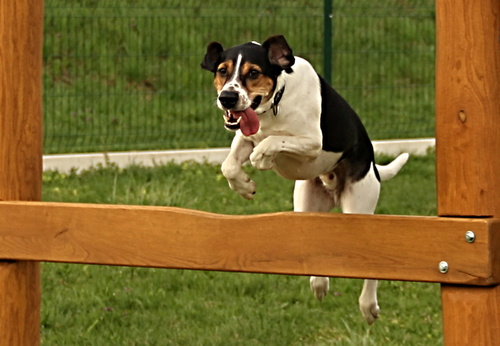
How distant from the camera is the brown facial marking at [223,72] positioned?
365 centimetres

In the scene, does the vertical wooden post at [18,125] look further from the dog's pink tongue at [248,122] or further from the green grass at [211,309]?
the green grass at [211,309]

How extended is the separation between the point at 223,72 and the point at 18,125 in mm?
1005

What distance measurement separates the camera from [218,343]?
6262 millimetres

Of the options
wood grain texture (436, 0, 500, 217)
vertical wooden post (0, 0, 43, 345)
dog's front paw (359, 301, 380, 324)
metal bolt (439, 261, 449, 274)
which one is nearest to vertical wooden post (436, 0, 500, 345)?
wood grain texture (436, 0, 500, 217)

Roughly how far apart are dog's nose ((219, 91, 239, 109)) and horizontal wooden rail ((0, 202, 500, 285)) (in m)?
0.54

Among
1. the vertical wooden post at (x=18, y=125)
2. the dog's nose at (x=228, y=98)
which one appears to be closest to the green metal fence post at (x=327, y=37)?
the vertical wooden post at (x=18, y=125)

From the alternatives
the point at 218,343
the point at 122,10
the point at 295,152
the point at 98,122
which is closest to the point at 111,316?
the point at 218,343

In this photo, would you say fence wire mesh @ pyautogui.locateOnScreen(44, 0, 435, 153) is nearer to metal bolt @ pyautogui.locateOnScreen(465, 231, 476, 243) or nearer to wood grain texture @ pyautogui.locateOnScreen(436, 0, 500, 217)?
wood grain texture @ pyautogui.locateOnScreen(436, 0, 500, 217)

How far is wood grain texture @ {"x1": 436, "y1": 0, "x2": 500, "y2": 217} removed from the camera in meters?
3.77

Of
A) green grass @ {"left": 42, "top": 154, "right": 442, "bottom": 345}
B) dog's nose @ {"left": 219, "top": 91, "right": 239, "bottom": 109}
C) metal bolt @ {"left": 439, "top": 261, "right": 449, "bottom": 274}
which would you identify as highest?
dog's nose @ {"left": 219, "top": 91, "right": 239, "bottom": 109}

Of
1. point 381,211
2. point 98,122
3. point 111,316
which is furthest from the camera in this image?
point 98,122

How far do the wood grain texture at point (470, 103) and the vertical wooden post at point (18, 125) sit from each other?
152 cm

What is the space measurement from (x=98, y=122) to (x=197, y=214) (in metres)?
7.12

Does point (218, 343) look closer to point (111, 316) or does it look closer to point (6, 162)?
point (111, 316)
